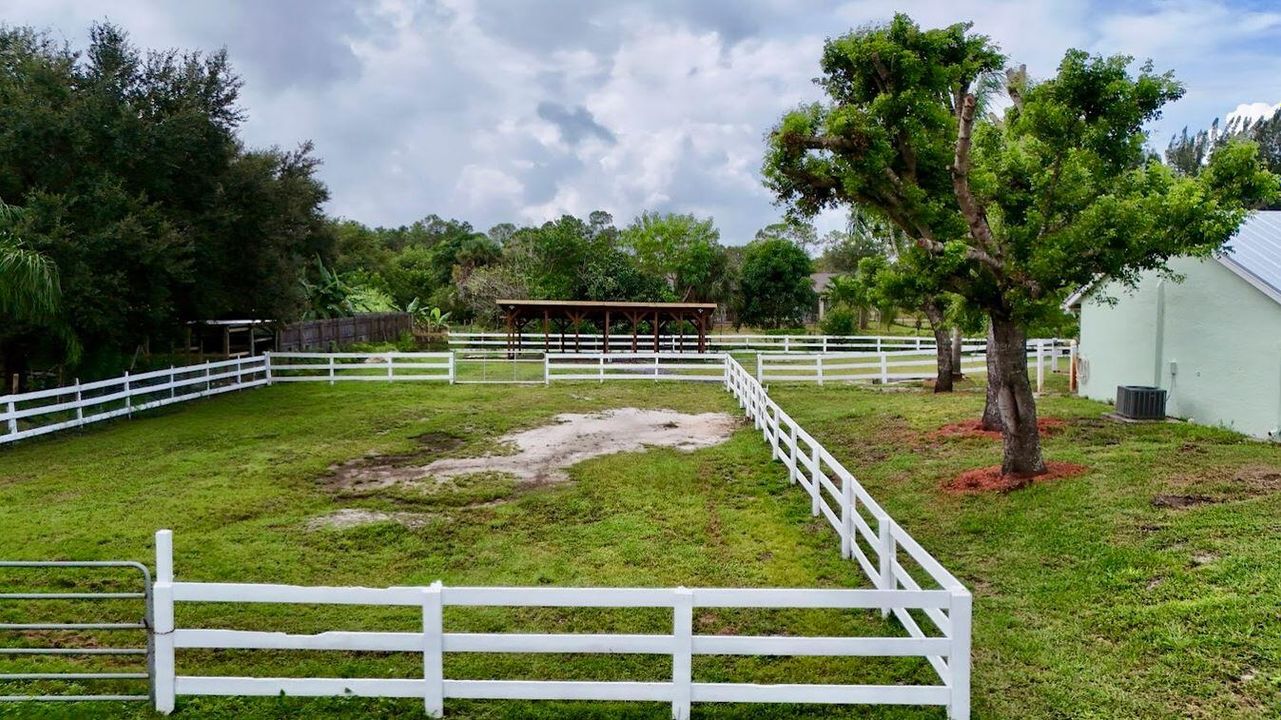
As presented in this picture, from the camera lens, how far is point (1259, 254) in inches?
527

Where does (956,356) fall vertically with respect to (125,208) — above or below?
below

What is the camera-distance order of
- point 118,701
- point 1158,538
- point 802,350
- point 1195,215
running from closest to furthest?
1. point 118,701
2. point 1158,538
3. point 1195,215
4. point 802,350

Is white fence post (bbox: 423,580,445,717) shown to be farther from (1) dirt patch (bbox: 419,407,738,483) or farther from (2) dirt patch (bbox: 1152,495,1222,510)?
(2) dirt patch (bbox: 1152,495,1222,510)

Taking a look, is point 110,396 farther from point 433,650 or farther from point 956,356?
point 956,356

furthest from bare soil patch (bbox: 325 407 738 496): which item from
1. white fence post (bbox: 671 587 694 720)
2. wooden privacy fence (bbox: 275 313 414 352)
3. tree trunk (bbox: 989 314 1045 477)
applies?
wooden privacy fence (bbox: 275 313 414 352)

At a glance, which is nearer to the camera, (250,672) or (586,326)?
(250,672)

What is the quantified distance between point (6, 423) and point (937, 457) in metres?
15.9

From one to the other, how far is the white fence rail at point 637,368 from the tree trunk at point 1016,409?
1260 cm

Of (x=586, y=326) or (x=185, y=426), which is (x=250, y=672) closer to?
(x=185, y=426)

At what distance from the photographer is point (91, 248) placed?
15.7 meters

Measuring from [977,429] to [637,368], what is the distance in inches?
471

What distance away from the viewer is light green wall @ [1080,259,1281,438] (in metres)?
12.3

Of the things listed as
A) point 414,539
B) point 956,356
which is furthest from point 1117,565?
point 956,356

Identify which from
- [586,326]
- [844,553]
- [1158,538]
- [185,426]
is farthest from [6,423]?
[586,326]
